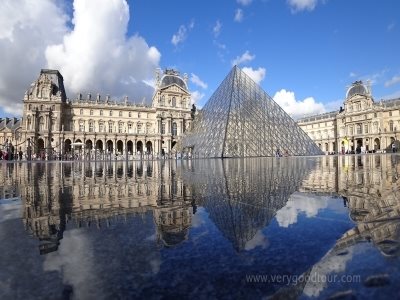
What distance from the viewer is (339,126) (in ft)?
202

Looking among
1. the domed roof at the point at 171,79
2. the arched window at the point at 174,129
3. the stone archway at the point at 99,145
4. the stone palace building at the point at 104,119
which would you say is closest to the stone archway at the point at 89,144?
the stone palace building at the point at 104,119

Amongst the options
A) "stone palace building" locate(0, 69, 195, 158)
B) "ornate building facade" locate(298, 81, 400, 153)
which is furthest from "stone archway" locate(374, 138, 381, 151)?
"stone palace building" locate(0, 69, 195, 158)

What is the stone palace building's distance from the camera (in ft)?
142

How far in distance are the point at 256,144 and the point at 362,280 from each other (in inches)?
900

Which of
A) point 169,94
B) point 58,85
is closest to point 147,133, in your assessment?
point 169,94

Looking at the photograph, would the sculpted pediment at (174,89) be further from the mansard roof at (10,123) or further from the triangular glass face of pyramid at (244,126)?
the mansard roof at (10,123)

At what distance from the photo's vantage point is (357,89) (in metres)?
57.6

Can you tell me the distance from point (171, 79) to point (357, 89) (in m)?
36.9

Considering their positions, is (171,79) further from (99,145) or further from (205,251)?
(205,251)

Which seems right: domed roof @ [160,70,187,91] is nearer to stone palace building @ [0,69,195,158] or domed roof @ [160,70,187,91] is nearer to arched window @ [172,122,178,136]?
stone palace building @ [0,69,195,158]

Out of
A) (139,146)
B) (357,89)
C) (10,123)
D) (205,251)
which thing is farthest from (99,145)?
(205,251)

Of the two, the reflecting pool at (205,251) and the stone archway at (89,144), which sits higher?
the stone archway at (89,144)

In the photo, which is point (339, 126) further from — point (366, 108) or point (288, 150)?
point (288, 150)

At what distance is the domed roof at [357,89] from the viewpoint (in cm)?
5659
